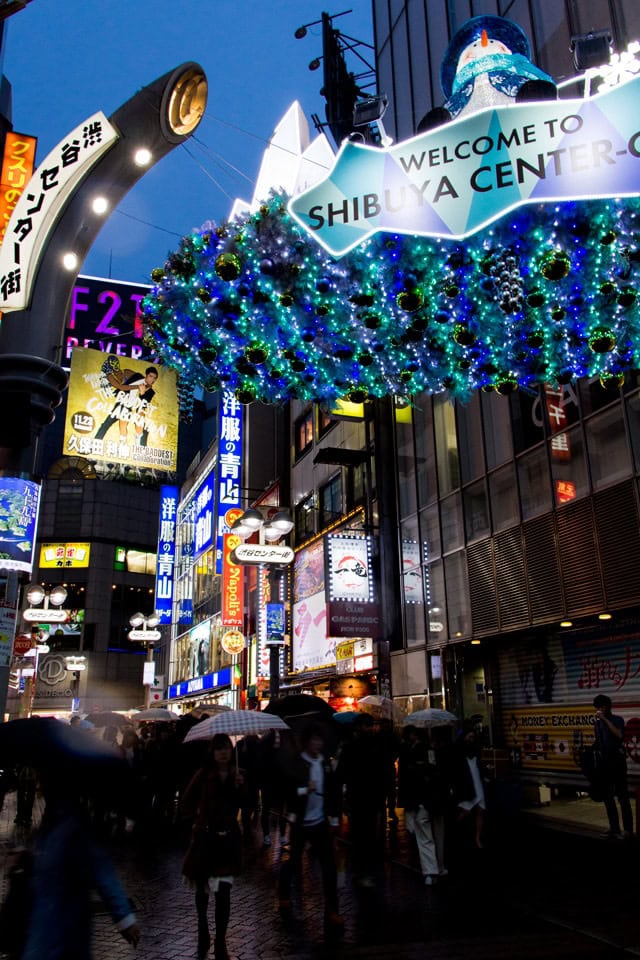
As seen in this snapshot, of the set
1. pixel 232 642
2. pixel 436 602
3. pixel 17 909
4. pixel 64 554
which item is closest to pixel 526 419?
pixel 436 602

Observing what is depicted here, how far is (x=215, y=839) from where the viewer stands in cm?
636

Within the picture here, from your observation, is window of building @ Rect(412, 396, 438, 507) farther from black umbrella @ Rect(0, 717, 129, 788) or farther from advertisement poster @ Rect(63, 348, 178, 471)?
black umbrella @ Rect(0, 717, 129, 788)

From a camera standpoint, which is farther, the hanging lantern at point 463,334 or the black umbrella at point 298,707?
the black umbrella at point 298,707

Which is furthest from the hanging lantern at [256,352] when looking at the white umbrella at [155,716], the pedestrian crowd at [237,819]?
the white umbrella at [155,716]

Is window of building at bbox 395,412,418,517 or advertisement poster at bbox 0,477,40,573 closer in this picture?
advertisement poster at bbox 0,477,40,573

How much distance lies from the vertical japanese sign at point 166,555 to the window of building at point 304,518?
19.3m

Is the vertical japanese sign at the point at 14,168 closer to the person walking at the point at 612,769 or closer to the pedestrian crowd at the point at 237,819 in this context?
the pedestrian crowd at the point at 237,819

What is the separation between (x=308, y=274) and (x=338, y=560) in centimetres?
1488

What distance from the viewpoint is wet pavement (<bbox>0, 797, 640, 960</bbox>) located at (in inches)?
251

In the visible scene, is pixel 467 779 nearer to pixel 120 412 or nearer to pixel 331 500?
pixel 120 412

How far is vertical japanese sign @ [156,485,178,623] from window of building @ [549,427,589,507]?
121ft

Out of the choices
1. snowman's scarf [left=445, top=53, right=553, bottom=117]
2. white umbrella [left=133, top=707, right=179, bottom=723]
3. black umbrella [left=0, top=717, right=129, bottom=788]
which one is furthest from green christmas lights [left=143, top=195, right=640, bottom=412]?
white umbrella [left=133, top=707, right=179, bottom=723]

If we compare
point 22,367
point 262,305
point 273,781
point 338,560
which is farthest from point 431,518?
point 22,367

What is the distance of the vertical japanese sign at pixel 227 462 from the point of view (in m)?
34.1
